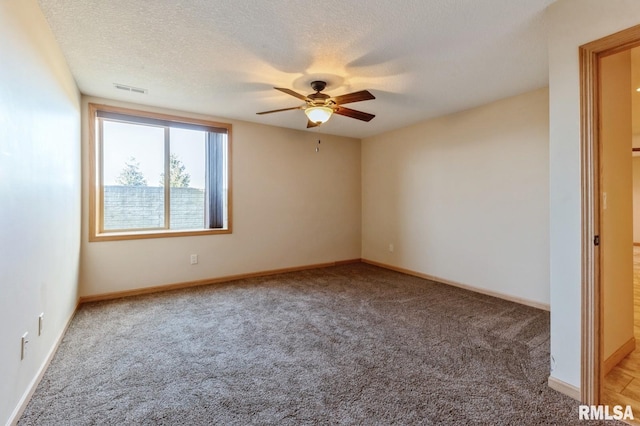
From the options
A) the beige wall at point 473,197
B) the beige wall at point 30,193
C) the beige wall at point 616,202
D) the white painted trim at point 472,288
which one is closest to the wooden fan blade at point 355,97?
the beige wall at point 616,202

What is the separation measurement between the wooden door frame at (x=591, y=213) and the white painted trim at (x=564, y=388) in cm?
5

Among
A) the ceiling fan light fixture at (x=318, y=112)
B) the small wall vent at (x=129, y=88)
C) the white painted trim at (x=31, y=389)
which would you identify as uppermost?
the small wall vent at (x=129, y=88)

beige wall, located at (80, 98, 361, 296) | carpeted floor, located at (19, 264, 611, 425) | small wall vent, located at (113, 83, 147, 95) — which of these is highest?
small wall vent, located at (113, 83, 147, 95)

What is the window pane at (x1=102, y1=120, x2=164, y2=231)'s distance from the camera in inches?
145

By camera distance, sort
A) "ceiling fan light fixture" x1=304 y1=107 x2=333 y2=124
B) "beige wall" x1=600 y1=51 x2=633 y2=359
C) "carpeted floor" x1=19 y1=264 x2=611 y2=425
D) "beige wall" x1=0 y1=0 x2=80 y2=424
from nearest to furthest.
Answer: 1. "beige wall" x1=0 y1=0 x2=80 y2=424
2. "carpeted floor" x1=19 y1=264 x2=611 y2=425
3. "beige wall" x1=600 y1=51 x2=633 y2=359
4. "ceiling fan light fixture" x1=304 y1=107 x2=333 y2=124

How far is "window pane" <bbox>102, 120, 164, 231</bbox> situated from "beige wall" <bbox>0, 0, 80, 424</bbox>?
108 cm

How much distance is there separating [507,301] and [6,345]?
4253mm

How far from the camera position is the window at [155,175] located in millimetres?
3613

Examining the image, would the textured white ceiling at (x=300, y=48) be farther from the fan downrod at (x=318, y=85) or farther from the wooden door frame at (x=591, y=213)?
the wooden door frame at (x=591, y=213)

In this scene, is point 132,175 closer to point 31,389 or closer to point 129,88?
point 129,88

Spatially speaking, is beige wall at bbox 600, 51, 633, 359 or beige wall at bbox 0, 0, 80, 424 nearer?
beige wall at bbox 0, 0, 80, 424

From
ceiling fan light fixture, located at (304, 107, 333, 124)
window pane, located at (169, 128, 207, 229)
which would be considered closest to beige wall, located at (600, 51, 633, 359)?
ceiling fan light fixture, located at (304, 107, 333, 124)

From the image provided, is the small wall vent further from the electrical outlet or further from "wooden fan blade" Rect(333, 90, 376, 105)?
the electrical outlet

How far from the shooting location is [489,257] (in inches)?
146
